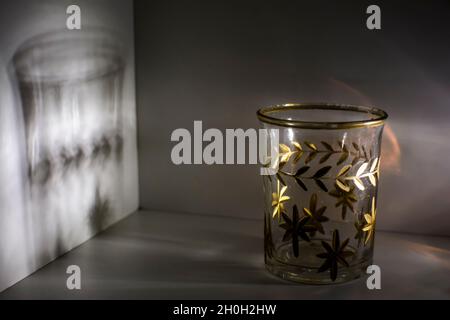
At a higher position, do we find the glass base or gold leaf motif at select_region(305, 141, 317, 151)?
gold leaf motif at select_region(305, 141, 317, 151)

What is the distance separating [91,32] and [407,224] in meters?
0.60

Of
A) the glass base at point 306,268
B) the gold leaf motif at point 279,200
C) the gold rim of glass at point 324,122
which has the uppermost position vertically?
the gold rim of glass at point 324,122

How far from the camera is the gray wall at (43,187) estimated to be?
865 mm

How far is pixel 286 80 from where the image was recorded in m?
1.11

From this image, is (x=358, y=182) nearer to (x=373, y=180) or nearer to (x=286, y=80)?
(x=373, y=180)

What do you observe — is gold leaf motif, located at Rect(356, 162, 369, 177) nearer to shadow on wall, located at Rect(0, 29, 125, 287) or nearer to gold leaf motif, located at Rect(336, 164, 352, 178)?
gold leaf motif, located at Rect(336, 164, 352, 178)

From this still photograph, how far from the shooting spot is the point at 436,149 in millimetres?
1063

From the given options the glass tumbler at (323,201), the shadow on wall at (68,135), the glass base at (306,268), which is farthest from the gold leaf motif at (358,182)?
the shadow on wall at (68,135)

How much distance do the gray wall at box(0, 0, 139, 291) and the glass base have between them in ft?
1.03

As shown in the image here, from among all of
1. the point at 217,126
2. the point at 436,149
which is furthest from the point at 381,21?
the point at 217,126

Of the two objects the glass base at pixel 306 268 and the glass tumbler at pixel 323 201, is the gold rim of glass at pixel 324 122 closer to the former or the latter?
the glass tumbler at pixel 323 201

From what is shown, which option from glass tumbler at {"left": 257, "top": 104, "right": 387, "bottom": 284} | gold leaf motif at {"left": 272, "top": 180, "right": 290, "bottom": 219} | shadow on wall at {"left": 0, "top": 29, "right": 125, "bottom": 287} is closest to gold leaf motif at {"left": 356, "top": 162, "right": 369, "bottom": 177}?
glass tumbler at {"left": 257, "top": 104, "right": 387, "bottom": 284}

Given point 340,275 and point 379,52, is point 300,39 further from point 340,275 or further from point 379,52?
point 340,275

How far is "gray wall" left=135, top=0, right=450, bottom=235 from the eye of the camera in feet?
3.43
